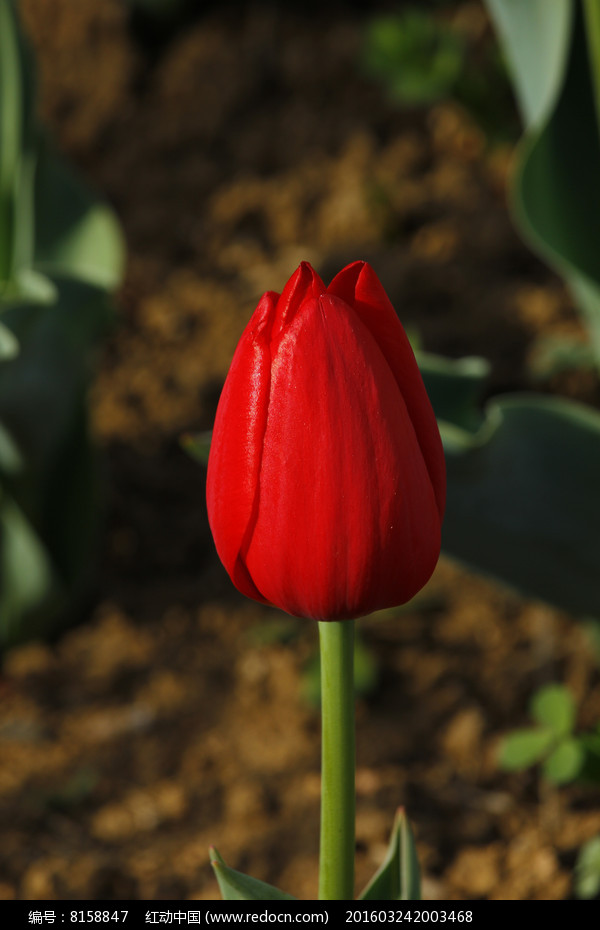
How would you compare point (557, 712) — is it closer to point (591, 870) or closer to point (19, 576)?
point (591, 870)

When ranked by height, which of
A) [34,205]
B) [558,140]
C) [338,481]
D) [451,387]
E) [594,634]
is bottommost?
[338,481]

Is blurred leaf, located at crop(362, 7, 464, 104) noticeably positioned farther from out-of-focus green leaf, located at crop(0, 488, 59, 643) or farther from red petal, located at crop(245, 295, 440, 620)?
red petal, located at crop(245, 295, 440, 620)

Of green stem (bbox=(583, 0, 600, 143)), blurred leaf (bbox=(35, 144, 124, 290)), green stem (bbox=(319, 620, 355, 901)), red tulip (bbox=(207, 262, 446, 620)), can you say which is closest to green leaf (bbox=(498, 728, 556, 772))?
green stem (bbox=(319, 620, 355, 901))

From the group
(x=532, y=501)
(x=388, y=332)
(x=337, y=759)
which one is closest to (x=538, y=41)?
(x=532, y=501)

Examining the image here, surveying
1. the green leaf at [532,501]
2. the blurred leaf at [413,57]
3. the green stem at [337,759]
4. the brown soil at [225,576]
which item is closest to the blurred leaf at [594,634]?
the brown soil at [225,576]

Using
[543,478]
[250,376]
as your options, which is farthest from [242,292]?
[250,376]

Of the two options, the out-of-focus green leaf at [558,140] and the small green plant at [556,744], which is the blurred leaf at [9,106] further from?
the small green plant at [556,744]

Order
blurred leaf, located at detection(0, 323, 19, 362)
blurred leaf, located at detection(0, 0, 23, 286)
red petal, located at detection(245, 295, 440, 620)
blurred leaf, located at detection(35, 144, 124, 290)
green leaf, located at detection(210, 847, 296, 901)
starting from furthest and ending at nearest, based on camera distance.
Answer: blurred leaf, located at detection(35, 144, 124, 290) < blurred leaf, located at detection(0, 0, 23, 286) < blurred leaf, located at detection(0, 323, 19, 362) < green leaf, located at detection(210, 847, 296, 901) < red petal, located at detection(245, 295, 440, 620)
